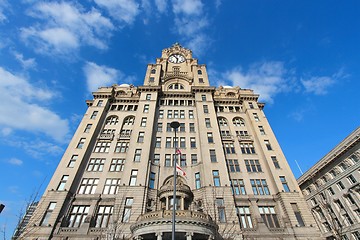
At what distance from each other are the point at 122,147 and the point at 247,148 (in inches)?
1001

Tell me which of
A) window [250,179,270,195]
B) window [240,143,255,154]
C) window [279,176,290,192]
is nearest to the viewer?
window [279,176,290,192]

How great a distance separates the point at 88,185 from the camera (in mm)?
31906

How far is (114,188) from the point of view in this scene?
103 feet

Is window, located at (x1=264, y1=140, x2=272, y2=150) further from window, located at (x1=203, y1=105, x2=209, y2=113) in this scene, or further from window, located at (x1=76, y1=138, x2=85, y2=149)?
window, located at (x1=76, y1=138, x2=85, y2=149)

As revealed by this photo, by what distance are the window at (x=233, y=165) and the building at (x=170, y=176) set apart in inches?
7.4

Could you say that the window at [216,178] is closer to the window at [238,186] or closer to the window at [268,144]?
the window at [238,186]

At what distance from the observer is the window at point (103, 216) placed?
91.3 ft

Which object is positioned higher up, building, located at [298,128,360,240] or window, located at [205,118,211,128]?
window, located at [205,118,211,128]

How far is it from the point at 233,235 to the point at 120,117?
32354 mm

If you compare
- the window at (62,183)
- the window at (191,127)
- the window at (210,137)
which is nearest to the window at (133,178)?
the window at (62,183)

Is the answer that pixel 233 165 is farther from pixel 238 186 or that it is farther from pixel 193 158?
pixel 193 158

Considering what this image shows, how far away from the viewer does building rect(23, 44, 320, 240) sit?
25922mm

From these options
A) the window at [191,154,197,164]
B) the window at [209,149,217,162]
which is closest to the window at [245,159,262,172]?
the window at [209,149,217,162]

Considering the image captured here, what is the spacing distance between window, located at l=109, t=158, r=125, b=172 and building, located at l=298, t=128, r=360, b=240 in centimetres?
3436
